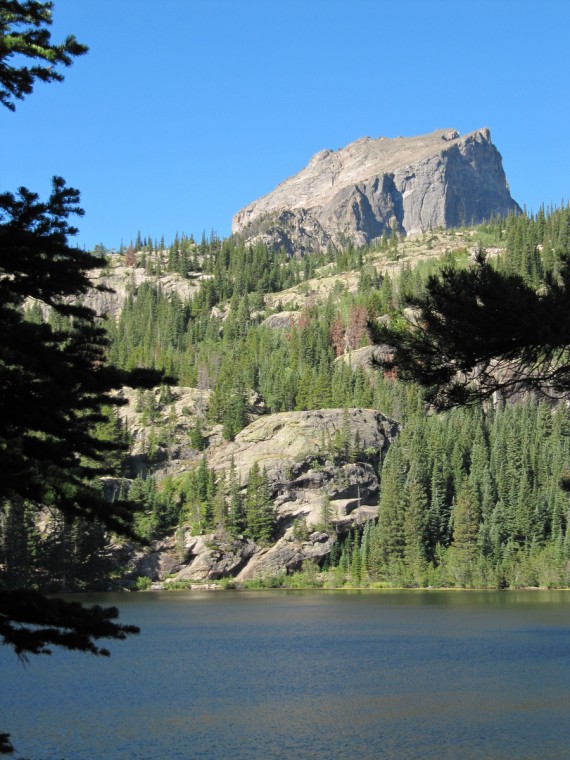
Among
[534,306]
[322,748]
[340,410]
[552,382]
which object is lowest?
[322,748]

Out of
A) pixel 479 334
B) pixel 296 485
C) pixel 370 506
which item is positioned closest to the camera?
pixel 479 334

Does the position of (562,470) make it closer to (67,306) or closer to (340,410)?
(340,410)

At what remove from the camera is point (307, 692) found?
47.0 meters

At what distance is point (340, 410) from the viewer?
176 metres

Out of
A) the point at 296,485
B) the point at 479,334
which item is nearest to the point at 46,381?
the point at 479,334

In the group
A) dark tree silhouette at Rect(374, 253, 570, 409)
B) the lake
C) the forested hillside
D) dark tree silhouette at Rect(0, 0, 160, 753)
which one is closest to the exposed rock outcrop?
the forested hillside

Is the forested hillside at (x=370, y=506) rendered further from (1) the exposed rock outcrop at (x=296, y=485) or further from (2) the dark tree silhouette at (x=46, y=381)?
(2) the dark tree silhouette at (x=46, y=381)

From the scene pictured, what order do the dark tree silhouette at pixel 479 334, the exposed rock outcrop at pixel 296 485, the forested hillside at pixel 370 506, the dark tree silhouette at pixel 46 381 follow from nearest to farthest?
the dark tree silhouette at pixel 46 381 → the dark tree silhouette at pixel 479 334 → the forested hillside at pixel 370 506 → the exposed rock outcrop at pixel 296 485

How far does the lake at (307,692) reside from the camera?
35.1 metres

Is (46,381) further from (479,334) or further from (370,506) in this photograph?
(370,506)

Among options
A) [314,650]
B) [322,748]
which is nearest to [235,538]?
[314,650]

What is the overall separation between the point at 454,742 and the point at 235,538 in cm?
12042

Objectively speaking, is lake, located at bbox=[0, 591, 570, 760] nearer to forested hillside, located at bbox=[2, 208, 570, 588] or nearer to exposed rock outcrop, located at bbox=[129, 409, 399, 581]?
forested hillside, located at bbox=[2, 208, 570, 588]

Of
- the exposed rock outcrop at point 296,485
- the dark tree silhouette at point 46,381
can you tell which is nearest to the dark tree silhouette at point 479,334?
the dark tree silhouette at point 46,381
